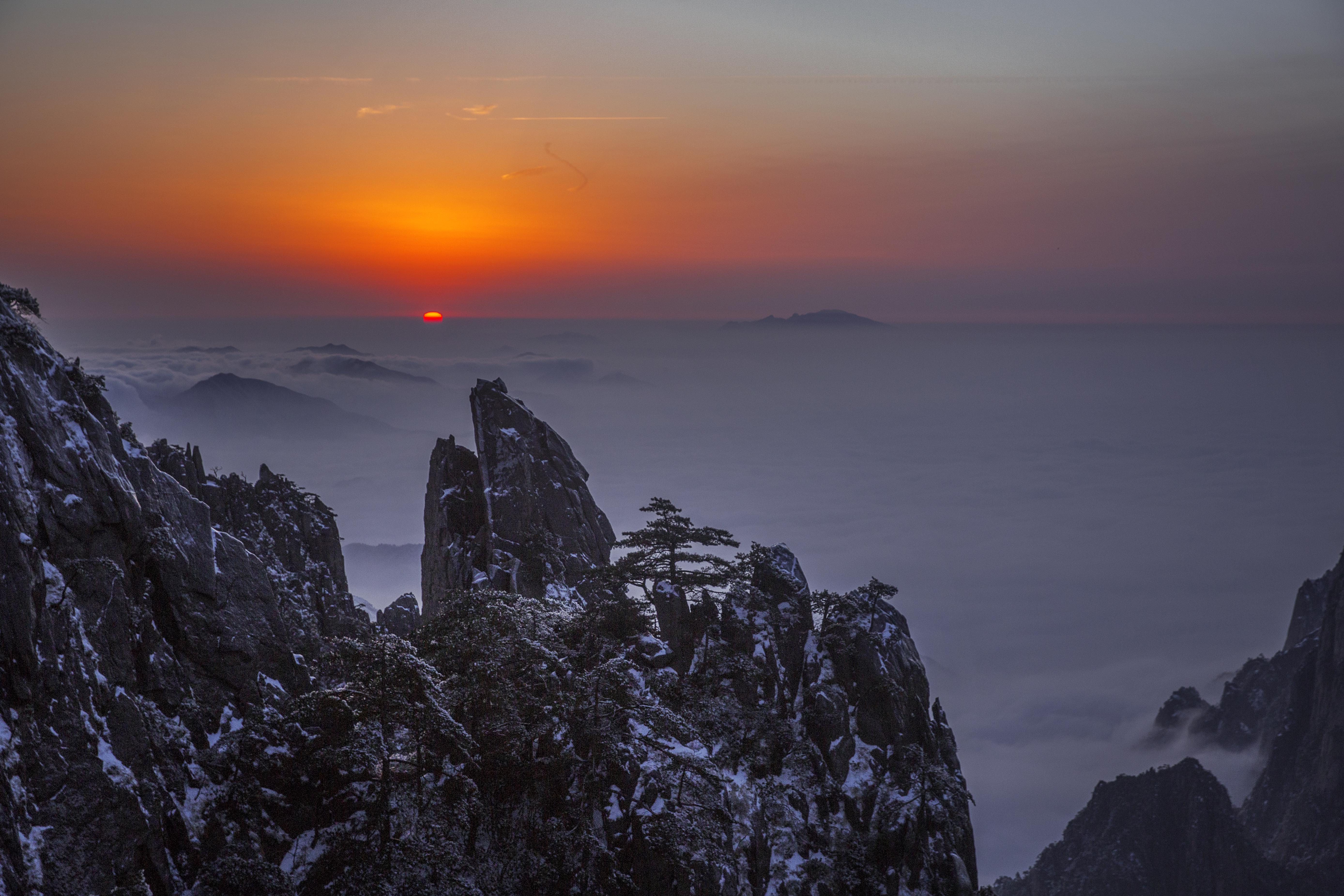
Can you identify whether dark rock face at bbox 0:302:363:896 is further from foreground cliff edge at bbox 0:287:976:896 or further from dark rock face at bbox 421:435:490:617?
dark rock face at bbox 421:435:490:617

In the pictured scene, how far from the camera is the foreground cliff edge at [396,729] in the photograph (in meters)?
23.2

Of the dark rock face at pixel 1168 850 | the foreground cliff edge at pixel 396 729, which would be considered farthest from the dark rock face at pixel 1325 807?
the foreground cliff edge at pixel 396 729

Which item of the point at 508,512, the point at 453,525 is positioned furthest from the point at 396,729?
the point at 453,525

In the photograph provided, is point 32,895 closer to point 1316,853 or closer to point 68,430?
point 68,430

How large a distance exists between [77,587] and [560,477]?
36.1 meters

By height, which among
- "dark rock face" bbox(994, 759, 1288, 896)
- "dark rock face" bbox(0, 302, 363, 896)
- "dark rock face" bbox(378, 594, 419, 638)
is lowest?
"dark rock face" bbox(994, 759, 1288, 896)

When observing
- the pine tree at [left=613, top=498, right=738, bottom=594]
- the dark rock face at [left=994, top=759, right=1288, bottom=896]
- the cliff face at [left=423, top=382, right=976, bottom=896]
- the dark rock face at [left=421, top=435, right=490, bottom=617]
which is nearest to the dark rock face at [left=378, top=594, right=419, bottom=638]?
the dark rock face at [left=421, top=435, right=490, bottom=617]

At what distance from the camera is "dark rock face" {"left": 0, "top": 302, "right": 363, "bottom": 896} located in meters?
21.8

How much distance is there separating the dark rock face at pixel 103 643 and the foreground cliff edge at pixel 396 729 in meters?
0.08

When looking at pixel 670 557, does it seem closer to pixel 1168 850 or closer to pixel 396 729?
pixel 396 729

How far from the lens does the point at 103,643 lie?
83.0ft

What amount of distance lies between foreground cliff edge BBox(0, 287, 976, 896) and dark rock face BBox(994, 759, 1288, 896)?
153912 mm

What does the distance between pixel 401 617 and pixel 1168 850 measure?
17440 cm

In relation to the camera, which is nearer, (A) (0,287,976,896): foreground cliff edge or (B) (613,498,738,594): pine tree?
(A) (0,287,976,896): foreground cliff edge
